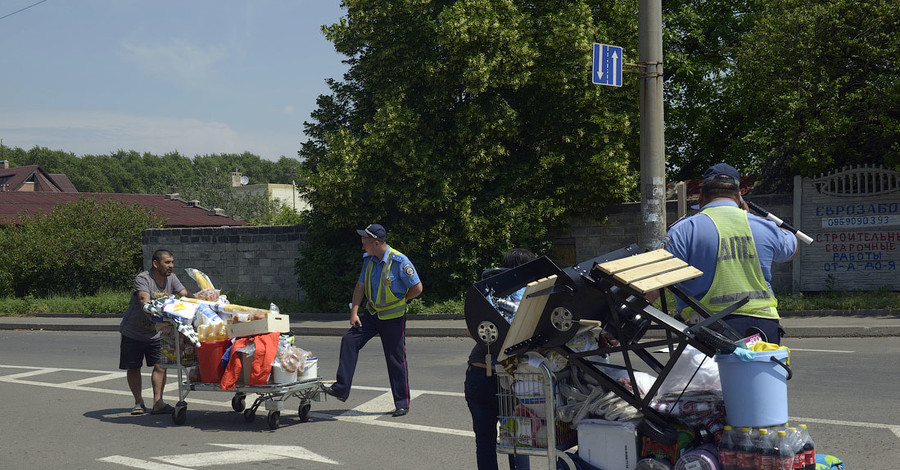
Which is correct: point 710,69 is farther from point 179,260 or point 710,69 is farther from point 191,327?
point 191,327

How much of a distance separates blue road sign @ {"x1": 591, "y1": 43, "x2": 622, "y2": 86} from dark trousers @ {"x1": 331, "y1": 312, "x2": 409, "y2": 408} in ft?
20.3

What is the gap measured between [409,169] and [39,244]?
14.2 meters

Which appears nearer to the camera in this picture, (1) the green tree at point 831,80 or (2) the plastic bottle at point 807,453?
(2) the plastic bottle at point 807,453

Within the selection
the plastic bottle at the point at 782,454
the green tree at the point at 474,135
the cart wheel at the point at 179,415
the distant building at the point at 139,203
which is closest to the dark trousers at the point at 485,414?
the plastic bottle at the point at 782,454

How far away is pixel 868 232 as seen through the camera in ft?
47.8

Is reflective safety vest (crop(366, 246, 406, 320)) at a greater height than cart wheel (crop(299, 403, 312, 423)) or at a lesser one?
greater

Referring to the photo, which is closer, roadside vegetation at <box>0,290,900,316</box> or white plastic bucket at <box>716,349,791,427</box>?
white plastic bucket at <box>716,349,791,427</box>

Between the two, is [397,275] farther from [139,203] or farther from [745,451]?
[139,203]

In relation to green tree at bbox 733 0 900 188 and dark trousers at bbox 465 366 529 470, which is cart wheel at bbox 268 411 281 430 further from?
green tree at bbox 733 0 900 188

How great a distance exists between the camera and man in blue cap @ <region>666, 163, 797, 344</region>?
13.6 ft

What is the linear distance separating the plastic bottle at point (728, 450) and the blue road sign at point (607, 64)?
936cm

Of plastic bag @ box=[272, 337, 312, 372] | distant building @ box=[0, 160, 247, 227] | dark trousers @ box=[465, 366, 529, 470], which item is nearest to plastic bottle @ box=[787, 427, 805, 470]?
dark trousers @ box=[465, 366, 529, 470]

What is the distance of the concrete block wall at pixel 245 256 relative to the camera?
20734mm

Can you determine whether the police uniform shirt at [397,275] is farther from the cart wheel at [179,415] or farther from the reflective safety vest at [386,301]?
the cart wheel at [179,415]
